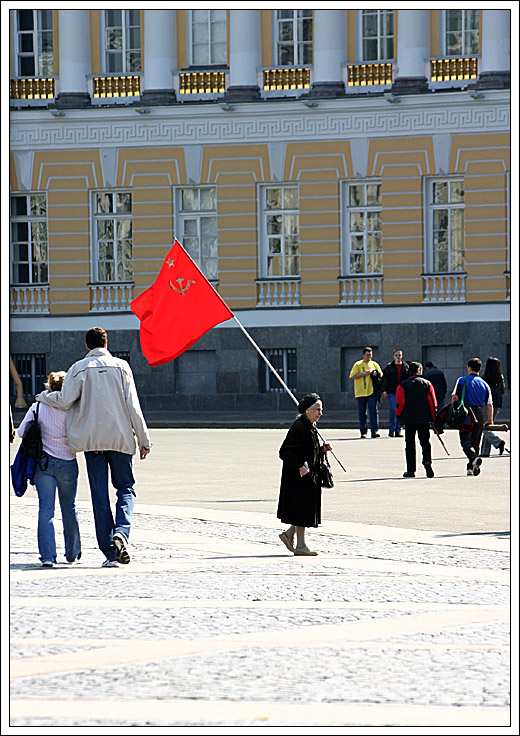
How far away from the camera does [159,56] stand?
125 feet

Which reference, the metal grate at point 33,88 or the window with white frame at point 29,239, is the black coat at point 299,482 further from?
the metal grate at point 33,88

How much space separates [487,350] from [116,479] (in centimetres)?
2466

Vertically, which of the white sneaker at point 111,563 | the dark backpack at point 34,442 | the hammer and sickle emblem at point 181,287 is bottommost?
the white sneaker at point 111,563

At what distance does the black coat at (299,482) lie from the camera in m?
12.4

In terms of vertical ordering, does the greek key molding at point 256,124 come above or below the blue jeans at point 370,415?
above

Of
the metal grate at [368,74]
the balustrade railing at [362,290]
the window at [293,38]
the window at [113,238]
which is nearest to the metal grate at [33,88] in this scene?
the window at [113,238]

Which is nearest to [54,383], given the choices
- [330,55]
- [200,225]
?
[200,225]

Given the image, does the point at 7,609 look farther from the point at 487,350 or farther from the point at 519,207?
the point at 487,350

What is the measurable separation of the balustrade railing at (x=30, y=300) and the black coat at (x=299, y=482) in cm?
2682

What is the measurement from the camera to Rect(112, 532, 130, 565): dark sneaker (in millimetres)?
Answer: 11602

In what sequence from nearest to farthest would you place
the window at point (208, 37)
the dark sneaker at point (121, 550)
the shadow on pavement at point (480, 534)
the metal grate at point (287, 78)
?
the dark sneaker at point (121, 550) < the shadow on pavement at point (480, 534) < the metal grate at point (287, 78) < the window at point (208, 37)

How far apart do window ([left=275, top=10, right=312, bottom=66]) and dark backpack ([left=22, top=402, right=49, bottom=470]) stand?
27254 millimetres

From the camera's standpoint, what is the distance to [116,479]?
1180cm

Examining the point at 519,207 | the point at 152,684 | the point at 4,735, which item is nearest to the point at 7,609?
the point at 152,684
